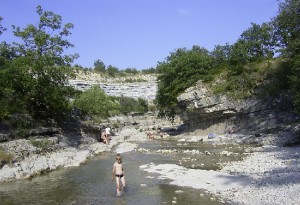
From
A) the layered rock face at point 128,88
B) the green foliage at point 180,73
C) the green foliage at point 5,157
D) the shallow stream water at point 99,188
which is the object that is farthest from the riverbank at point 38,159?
the layered rock face at point 128,88

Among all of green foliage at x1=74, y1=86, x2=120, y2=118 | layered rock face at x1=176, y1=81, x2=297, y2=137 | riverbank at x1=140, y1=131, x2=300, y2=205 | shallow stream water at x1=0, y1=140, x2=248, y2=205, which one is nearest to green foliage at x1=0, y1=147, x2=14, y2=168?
shallow stream water at x1=0, y1=140, x2=248, y2=205

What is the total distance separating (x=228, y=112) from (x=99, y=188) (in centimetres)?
3077

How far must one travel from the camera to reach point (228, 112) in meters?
46.5

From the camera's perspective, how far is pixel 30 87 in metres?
32.5

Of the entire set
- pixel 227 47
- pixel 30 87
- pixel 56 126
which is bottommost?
pixel 56 126

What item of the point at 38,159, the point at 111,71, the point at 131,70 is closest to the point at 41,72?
the point at 38,159

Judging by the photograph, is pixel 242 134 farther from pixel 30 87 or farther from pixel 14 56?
pixel 14 56

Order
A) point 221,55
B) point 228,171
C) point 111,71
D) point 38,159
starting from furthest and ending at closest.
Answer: point 111,71 < point 221,55 < point 38,159 < point 228,171

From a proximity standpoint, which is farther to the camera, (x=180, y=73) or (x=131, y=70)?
(x=131, y=70)

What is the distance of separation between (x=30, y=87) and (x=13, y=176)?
12.6m

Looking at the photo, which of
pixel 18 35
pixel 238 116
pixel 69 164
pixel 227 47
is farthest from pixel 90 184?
pixel 227 47

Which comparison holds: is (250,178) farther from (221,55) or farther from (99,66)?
(99,66)

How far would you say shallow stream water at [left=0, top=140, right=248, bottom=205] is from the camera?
16.3 meters

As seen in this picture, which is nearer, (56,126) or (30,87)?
(30,87)
